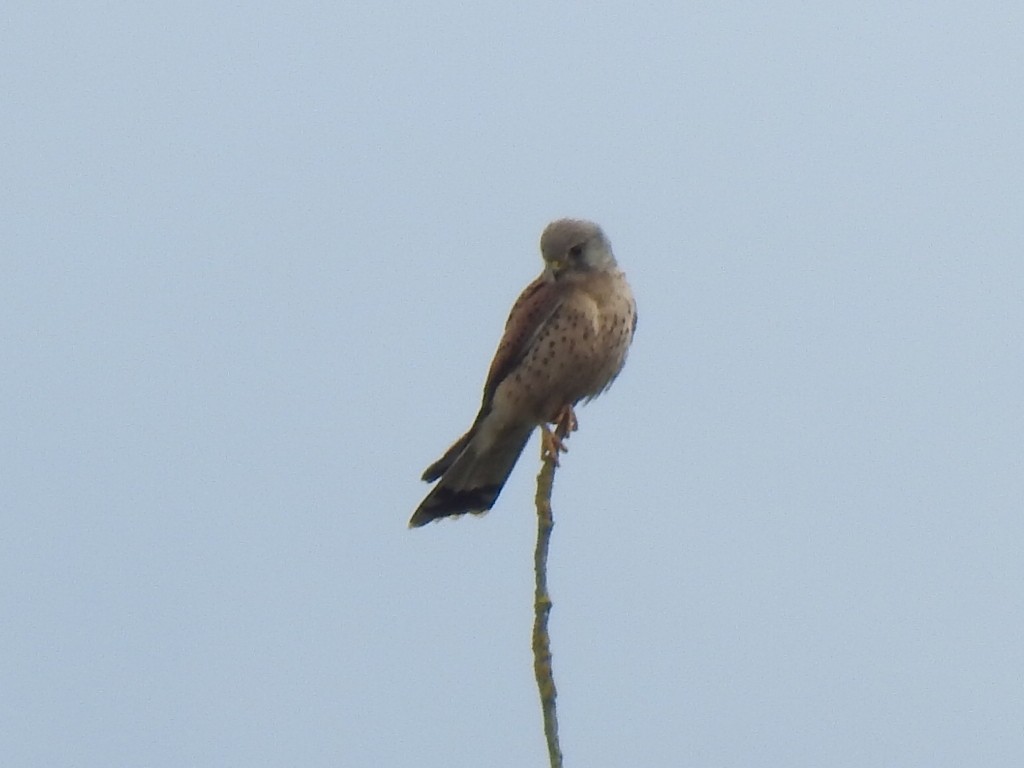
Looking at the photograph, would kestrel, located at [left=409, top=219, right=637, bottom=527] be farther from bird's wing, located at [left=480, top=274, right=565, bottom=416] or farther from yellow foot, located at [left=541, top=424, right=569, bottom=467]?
yellow foot, located at [left=541, top=424, right=569, bottom=467]

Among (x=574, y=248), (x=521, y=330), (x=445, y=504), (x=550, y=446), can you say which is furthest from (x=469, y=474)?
(x=550, y=446)

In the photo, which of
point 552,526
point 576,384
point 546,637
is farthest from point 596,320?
point 546,637

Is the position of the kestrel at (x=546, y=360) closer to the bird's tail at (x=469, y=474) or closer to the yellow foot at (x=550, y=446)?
the bird's tail at (x=469, y=474)

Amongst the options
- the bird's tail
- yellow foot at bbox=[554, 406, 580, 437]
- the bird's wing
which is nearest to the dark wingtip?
the bird's tail

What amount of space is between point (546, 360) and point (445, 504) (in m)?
0.67

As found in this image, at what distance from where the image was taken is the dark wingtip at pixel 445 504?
5.88 metres

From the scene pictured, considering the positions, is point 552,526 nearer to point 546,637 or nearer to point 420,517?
point 546,637

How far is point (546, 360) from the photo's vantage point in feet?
18.3

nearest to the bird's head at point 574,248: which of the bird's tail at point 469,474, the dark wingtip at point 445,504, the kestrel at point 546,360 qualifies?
the kestrel at point 546,360

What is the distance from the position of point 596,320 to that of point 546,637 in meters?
3.02

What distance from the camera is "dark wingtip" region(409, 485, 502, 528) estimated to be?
5883 mm

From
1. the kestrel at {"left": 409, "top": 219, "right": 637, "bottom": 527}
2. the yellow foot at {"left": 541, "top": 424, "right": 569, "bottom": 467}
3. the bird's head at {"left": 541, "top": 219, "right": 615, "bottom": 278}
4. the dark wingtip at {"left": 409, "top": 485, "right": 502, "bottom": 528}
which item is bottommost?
the yellow foot at {"left": 541, "top": 424, "right": 569, "bottom": 467}

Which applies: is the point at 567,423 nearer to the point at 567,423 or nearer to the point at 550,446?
the point at 567,423

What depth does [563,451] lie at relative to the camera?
4984 millimetres
